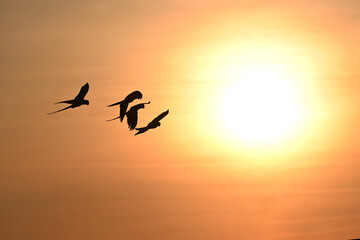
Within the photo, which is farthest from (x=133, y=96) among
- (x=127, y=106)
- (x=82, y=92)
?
(x=82, y=92)

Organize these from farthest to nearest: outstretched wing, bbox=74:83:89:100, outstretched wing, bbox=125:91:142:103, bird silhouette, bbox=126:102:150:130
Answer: outstretched wing, bbox=74:83:89:100 → outstretched wing, bbox=125:91:142:103 → bird silhouette, bbox=126:102:150:130

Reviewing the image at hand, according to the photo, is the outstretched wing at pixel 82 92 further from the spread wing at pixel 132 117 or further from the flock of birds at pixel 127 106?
the spread wing at pixel 132 117

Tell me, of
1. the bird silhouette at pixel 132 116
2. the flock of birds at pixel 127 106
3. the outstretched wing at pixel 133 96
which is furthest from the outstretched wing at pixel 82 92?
the bird silhouette at pixel 132 116

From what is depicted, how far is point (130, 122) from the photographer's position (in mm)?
22219

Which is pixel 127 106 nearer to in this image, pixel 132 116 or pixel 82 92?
pixel 132 116

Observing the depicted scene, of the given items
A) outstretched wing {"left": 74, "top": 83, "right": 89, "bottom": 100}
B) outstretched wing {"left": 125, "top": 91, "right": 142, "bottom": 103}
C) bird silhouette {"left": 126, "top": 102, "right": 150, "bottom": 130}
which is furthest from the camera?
outstretched wing {"left": 74, "top": 83, "right": 89, "bottom": 100}

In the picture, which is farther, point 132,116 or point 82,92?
point 82,92

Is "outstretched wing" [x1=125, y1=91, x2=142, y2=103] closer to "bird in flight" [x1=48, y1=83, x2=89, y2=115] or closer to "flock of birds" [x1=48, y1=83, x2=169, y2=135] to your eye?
"flock of birds" [x1=48, y1=83, x2=169, y2=135]

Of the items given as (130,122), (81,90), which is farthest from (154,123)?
(81,90)

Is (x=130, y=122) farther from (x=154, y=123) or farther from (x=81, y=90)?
(x=81, y=90)

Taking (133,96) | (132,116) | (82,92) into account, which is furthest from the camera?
(82,92)

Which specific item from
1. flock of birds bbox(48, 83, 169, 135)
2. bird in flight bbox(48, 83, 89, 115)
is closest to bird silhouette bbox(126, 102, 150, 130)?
flock of birds bbox(48, 83, 169, 135)

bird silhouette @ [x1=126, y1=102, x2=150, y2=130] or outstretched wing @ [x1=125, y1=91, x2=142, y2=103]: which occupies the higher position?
outstretched wing @ [x1=125, y1=91, x2=142, y2=103]

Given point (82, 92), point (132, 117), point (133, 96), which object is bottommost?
point (132, 117)
